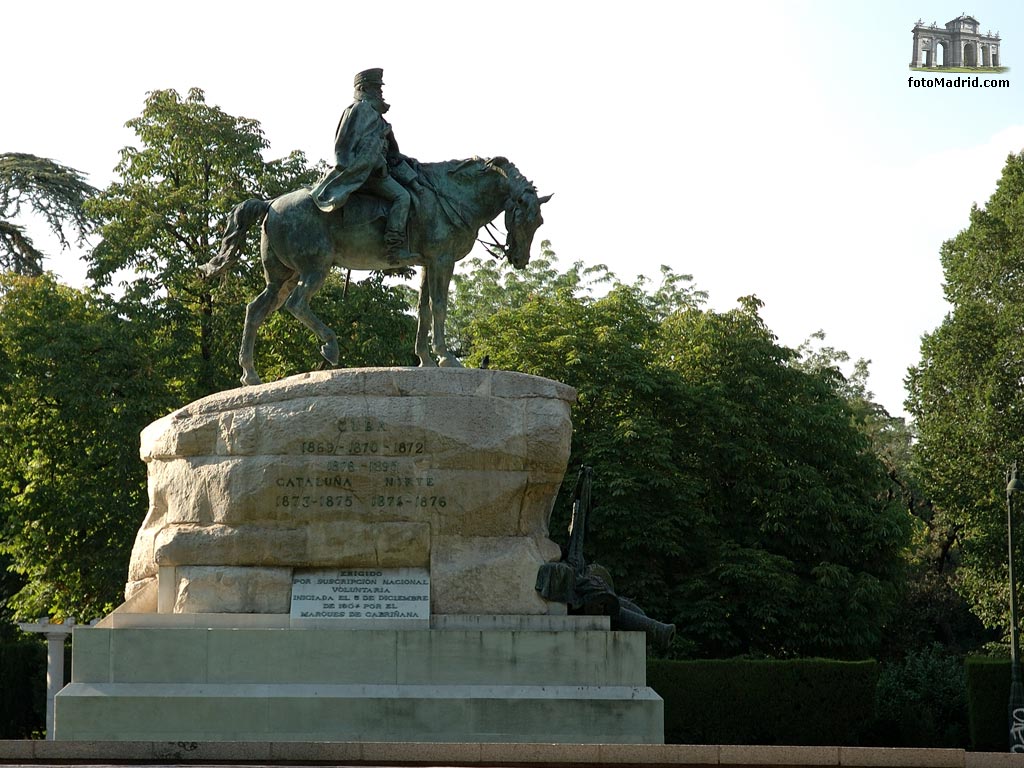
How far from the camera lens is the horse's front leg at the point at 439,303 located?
16.0m

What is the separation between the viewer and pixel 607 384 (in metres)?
33.4

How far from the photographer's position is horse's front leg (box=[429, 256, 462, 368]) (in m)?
16.0

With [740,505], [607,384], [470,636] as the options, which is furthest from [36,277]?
[470,636]

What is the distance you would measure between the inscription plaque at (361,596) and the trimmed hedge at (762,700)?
11990 millimetres

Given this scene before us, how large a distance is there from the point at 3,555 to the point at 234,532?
2211cm

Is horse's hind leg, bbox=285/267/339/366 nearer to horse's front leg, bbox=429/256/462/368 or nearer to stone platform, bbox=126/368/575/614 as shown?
horse's front leg, bbox=429/256/462/368

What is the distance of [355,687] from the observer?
14195 millimetres

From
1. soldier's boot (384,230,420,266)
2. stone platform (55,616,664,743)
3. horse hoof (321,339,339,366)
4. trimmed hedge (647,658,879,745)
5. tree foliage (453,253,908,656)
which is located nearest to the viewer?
stone platform (55,616,664,743)

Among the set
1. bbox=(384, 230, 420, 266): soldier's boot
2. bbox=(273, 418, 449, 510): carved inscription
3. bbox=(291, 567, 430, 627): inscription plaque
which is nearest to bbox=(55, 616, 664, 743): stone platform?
bbox=(291, 567, 430, 627): inscription plaque

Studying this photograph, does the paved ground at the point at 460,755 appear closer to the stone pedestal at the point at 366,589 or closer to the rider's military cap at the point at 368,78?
the stone pedestal at the point at 366,589

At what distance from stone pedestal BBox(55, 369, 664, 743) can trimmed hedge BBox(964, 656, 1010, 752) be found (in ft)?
50.9

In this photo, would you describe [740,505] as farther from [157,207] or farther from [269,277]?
[269,277]

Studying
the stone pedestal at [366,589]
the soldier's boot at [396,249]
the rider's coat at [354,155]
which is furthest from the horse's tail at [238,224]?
the stone pedestal at [366,589]

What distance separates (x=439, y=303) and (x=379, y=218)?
1.10 m
